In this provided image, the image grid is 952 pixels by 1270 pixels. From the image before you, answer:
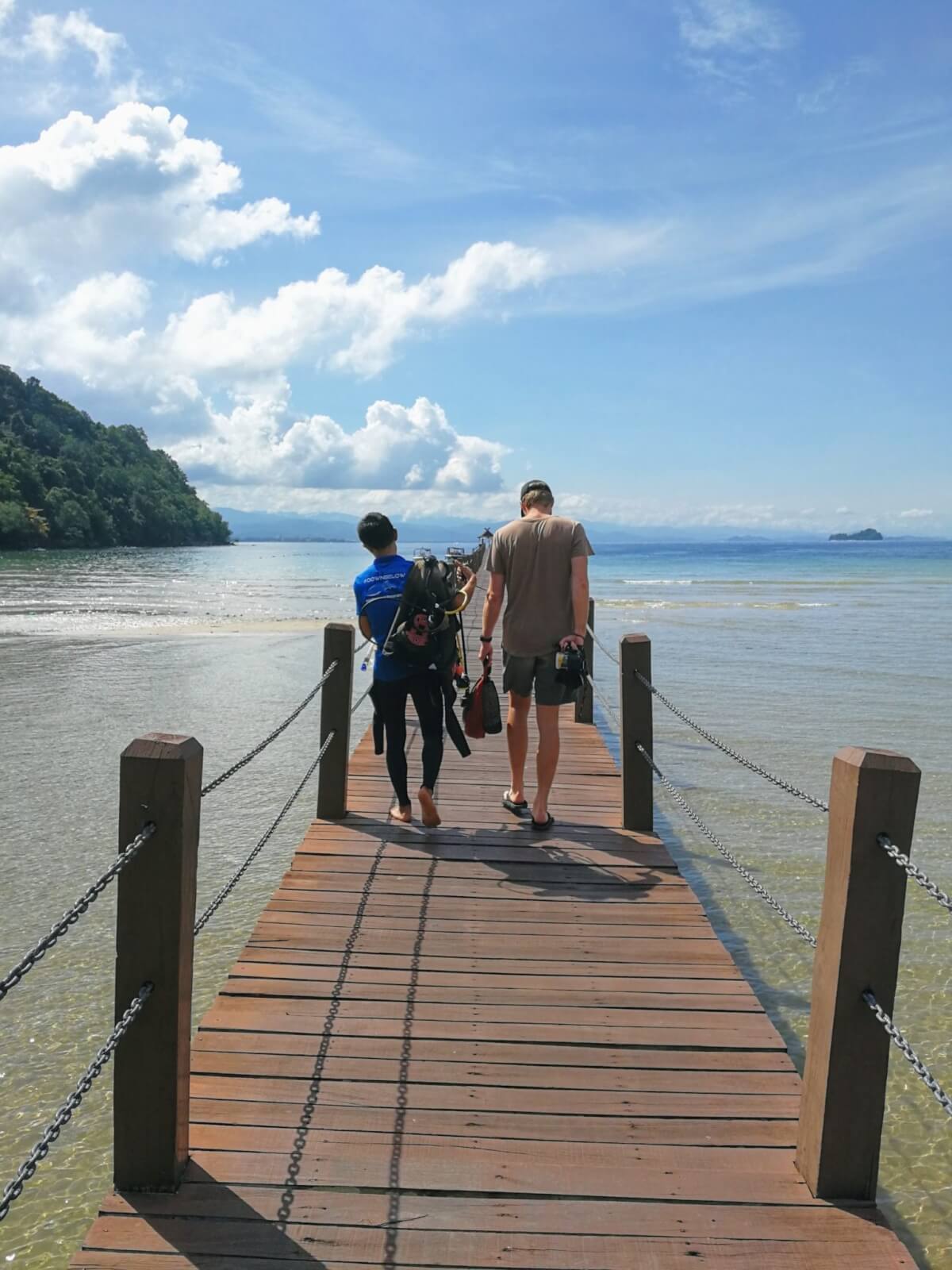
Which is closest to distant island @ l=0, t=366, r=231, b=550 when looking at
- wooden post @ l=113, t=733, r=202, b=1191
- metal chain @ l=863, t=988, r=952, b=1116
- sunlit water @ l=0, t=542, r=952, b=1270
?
sunlit water @ l=0, t=542, r=952, b=1270

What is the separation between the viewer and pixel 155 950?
2393mm

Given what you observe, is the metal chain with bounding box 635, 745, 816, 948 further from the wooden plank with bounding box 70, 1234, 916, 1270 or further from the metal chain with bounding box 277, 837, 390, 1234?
the metal chain with bounding box 277, 837, 390, 1234

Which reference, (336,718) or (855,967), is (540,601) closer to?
(336,718)

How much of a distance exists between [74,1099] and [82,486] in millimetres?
112985

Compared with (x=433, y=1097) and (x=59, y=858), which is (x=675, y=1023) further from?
(x=59, y=858)

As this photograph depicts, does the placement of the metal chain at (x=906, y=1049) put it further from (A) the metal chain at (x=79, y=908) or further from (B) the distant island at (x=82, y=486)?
(B) the distant island at (x=82, y=486)

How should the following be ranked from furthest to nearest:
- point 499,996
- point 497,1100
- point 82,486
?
1. point 82,486
2. point 499,996
3. point 497,1100

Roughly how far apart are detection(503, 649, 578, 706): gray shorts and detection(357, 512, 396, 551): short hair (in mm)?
931

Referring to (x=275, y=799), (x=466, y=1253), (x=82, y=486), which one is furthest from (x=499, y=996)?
(x=82, y=486)

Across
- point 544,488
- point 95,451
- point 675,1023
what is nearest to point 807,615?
point 544,488

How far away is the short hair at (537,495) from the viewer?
17.8 ft

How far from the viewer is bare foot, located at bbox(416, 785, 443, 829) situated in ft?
18.2

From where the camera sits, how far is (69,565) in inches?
2333

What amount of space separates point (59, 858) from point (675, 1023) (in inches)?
201
